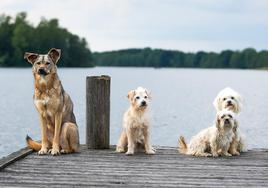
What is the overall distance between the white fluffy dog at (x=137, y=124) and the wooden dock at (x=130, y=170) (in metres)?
0.19

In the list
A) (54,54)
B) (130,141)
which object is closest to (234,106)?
(130,141)

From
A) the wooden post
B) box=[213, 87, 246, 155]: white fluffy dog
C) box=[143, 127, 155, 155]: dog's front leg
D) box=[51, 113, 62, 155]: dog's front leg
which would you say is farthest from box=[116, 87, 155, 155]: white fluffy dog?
box=[213, 87, 246, 155]: white fluffy dog

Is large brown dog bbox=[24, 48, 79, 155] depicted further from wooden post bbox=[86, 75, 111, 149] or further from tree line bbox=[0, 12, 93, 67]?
tree line bbox=[0, 12, 93, 67]

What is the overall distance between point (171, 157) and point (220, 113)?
93 cm

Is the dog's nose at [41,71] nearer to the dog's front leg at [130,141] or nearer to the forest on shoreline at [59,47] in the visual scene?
the dog's front leg at [130,141]

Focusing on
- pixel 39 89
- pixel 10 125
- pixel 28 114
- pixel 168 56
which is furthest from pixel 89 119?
pixel 168 56

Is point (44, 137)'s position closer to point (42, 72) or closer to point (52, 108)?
point (52, 108)

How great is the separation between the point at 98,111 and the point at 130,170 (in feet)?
6.47

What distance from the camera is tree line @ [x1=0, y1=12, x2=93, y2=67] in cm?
8838

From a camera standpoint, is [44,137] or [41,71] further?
[44,137]

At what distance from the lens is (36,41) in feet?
293

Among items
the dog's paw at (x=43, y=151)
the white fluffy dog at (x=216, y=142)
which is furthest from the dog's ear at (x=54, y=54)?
the white fluffy dog at (x=216, y=142)

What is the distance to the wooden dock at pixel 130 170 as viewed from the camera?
626cm

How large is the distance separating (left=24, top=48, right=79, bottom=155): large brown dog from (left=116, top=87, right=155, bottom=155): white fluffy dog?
0.72 metres
